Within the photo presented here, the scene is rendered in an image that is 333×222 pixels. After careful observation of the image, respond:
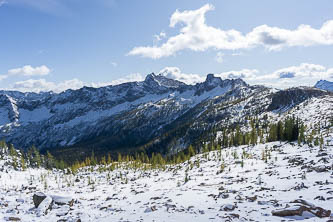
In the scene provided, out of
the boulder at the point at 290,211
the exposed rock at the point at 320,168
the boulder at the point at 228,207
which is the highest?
the exposed rock at the point at 320,168

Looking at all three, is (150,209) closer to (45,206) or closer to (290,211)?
(290,211)

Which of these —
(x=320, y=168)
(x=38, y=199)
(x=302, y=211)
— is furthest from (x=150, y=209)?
(x=320, y=168)

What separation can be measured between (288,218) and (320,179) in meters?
11.1

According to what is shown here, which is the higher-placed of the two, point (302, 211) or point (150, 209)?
point (302, 211)

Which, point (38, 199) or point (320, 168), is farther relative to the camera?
point (38, 199)

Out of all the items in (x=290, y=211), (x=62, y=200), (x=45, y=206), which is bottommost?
(x=62, y=200)

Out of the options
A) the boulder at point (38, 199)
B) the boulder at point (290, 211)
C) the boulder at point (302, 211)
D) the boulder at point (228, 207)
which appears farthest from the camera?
the boulder at point (38, 199)

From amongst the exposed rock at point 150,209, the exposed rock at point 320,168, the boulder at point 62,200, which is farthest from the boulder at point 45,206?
the exposed rock at point 320,168

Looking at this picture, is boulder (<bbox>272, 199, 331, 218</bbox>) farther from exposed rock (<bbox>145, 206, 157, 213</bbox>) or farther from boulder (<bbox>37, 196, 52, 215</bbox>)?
boulder (<bbox>37, 196, 52, 215</bbox>)

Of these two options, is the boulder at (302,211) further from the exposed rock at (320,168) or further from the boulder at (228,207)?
the exposed rock at (320,168)

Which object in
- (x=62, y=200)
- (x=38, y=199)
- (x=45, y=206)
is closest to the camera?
(x=45, y=206)

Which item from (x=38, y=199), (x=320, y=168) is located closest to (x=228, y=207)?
(x=320, y=168)

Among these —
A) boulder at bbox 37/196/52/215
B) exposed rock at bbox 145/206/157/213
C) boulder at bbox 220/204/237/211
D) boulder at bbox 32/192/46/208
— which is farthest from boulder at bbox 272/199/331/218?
boulder at bbox 32/192/46/208

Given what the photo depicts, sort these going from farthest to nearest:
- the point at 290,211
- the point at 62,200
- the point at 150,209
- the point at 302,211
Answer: the point at 62,200 < the point at 150,209 < the point at 290,211 < the point at 302,211
